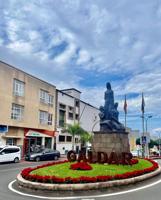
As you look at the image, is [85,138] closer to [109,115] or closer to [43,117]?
[43,117]

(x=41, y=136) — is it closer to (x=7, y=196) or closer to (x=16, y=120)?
(x=16, y=120)

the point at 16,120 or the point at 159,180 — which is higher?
the point at 16,120

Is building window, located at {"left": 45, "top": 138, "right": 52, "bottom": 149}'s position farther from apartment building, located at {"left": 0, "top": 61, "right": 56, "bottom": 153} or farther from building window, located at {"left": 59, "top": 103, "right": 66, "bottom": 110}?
building window, located at {"left": 59, "top": 103, "right": 66, "bottom": 110}

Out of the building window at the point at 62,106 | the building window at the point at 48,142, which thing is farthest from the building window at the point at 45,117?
the building window at the point at 62,106

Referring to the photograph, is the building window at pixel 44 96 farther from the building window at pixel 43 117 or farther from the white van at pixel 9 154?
the white van at pixel 9 154

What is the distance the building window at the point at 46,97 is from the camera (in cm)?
5128

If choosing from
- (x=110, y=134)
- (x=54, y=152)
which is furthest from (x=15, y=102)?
(x=110, y=134)

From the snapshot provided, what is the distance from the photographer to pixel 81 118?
69938 mm

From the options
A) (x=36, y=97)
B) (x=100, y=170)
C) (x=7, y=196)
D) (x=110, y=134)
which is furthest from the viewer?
(x=36, y=97)

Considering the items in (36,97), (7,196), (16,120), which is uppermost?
(36,97)

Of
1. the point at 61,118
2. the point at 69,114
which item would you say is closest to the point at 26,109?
the point at 61,118

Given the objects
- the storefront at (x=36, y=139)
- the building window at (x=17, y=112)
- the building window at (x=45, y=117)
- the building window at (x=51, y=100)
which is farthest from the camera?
the building window at (x=51, y=100)

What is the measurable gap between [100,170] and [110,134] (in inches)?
272

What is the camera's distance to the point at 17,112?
44.4m
